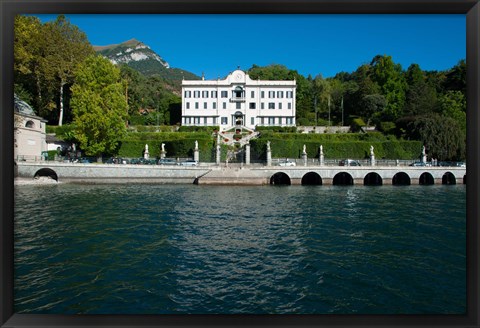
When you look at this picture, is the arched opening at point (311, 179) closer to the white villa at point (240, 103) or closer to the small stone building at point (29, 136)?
the white villa at point (240, 103)

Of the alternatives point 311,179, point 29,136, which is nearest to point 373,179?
point 311,179

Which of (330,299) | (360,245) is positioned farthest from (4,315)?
(360,245)

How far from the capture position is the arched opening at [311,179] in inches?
1469

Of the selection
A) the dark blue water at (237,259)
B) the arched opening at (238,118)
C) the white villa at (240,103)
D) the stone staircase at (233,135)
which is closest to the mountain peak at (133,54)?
the white villa at (240,103)

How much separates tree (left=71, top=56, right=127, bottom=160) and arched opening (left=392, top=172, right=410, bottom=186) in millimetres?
30882

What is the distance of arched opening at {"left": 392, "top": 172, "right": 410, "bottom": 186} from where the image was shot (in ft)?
124

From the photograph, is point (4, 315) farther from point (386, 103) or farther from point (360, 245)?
point (386, 103)

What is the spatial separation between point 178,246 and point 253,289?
180 inches

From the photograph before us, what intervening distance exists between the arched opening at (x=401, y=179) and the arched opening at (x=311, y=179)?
8289mm

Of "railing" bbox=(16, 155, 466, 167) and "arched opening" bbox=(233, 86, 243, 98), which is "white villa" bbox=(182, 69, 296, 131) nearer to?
"arched opening" bbox=(233, 86, 243, 98)

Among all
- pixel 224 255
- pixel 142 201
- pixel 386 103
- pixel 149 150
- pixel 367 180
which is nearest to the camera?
pixel 224 255

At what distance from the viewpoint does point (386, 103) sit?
58094 millimetres

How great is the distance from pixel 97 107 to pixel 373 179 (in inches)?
1237

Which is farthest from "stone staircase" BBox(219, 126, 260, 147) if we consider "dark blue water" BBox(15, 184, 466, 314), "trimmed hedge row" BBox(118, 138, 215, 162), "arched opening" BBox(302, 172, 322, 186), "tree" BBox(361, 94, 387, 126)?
"dark blue water" BBox(15, 184, 466, 314)
